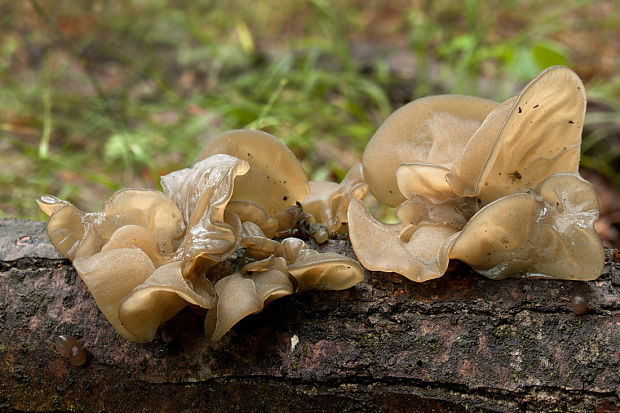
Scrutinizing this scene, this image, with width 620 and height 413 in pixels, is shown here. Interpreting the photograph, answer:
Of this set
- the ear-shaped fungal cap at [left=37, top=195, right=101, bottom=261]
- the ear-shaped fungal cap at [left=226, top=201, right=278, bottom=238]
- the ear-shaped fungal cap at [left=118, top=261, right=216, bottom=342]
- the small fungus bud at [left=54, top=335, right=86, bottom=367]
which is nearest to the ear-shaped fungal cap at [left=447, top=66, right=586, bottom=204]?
the ear-shaped fungal cap at [left=226, top=201, right=278, bottom=238]

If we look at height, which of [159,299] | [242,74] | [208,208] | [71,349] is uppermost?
[208,208]

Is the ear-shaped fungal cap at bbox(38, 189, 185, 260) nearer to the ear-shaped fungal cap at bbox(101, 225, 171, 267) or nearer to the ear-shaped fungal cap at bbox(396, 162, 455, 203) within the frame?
the ear-shaped fungal cap at bbox(101, 225, 171, 267)

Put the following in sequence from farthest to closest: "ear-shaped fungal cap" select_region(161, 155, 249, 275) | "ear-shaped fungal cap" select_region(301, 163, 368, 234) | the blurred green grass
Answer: the blurred green grass → "ear-shaped fungal cap" select_region(301, 163, 368, 234) → "ear-shaped fungal cap" select_region(161, 155, 249, 275)

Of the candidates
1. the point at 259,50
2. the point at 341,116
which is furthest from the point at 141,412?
the point at 259,50

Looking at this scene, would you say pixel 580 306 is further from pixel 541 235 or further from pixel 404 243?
pixel 404 243

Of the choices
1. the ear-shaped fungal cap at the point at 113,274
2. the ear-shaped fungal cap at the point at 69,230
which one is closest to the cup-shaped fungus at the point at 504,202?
the ear-shaped fungal cap at the point at 113,274

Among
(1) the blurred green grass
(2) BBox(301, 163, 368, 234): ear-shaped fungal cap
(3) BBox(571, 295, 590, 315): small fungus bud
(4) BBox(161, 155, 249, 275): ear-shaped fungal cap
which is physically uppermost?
(4) BBox(161, 155, 249, 275): ear-shaped fungal cap

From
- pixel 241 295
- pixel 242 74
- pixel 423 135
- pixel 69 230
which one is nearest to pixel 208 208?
pixel 241 295

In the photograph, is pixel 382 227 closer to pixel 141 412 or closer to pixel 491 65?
pixel 141 412
